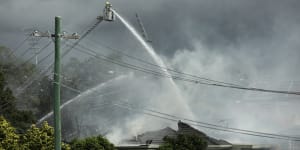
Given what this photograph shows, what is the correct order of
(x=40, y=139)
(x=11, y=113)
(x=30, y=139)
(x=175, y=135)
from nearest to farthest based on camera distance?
(x=40, y=139) < (x=30, y=139) < (x=175, y=135) < (x=11, y=113)

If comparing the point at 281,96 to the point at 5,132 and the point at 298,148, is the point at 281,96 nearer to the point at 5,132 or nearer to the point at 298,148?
the point at 298,148

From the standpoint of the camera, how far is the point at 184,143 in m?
38.8

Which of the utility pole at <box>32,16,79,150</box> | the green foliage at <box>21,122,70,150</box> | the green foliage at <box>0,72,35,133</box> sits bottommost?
the utility pole at <box>32,16,79,150</box>

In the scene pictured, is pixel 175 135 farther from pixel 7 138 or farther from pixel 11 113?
pixel 11 113

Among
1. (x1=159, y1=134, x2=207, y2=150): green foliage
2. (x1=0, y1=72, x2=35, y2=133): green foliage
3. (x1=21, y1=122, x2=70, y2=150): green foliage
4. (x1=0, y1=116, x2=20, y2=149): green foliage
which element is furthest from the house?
(x1=0, y1=72, x2=35, y2=133): green foliage

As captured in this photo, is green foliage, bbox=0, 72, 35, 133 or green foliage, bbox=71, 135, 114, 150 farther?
green foliage, bbox=0, 72, 35, 133

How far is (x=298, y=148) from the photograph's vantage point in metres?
60.5

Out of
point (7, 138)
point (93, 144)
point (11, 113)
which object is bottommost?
point (93, 144)

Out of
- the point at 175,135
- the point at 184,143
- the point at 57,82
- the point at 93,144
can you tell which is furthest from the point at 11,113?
the point at 57,82

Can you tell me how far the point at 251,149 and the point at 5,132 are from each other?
2120 cm

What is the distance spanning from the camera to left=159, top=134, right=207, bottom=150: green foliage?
38.7 metres

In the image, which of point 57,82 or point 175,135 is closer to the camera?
point 57,82

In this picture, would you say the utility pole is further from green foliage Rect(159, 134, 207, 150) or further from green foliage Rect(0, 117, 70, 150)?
green foliage Rect(0, 117, 70, 150)

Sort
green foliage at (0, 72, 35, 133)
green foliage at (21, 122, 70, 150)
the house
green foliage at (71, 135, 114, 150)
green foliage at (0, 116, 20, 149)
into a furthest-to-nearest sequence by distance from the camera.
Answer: green foliage at (0, 72, 35, 133) < the house < green foliage at (0, 116, 20, 149) < green foliage at (21, 122, 70, 150) < green foliage at (71, 135, 114, 150)
